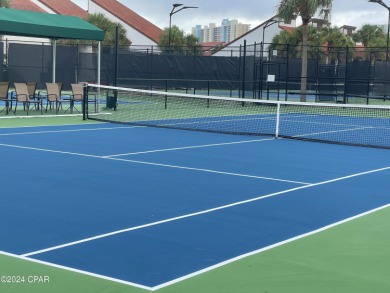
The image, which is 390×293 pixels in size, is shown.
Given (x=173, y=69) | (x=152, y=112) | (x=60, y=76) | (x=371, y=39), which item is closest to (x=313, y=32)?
(x=371, y=39)

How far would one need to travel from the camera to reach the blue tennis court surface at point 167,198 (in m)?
6.27

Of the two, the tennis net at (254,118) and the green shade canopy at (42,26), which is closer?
the tennis net at (254,118)

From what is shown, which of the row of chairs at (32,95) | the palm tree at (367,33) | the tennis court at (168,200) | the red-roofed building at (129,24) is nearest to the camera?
the tennis court at (168,200)

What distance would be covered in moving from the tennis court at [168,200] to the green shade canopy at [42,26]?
618 cm

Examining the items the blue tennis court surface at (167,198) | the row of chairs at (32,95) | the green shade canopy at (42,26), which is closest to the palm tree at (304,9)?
the green shade canopy at (42,26)

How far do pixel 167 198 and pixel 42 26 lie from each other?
14098 mm

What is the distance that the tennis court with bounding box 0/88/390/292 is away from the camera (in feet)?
20.4

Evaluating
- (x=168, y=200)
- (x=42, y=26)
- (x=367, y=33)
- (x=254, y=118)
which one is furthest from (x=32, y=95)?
(x=367, y=33)

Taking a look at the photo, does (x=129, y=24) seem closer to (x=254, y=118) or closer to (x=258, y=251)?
(x=254, y=118)

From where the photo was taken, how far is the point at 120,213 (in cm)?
793

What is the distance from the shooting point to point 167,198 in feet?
29.2

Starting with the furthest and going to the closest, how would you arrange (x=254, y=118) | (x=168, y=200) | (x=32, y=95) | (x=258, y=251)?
1. (x=254, y=118)
2. (x=32, y=95)
3. (x=168, y=200)
4. (x=258, y=251)

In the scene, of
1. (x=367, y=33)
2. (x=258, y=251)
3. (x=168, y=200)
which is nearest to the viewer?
(x=258, y=251)

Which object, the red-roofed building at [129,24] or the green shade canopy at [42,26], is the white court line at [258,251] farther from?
the red-roofed building at [129,24]
